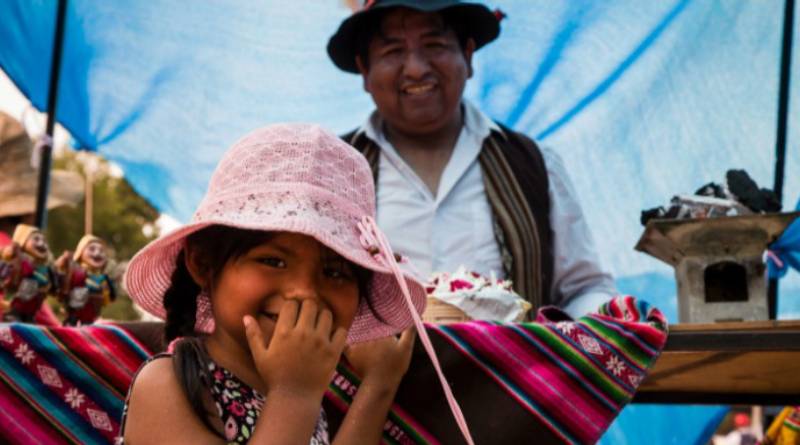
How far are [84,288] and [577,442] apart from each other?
1.92 meters

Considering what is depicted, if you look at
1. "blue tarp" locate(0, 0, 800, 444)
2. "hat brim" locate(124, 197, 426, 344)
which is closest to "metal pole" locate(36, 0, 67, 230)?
"blue tarp" locate(0, 0, 800, 444)

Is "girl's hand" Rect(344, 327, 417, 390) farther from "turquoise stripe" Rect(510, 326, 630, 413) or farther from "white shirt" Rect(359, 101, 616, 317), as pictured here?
"white shirt" Rect(359, 101, 616, 317)

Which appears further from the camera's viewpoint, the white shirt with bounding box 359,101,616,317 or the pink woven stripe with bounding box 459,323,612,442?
the white shirt with bounding box 359,101,616,317

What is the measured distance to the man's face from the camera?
2584 mm

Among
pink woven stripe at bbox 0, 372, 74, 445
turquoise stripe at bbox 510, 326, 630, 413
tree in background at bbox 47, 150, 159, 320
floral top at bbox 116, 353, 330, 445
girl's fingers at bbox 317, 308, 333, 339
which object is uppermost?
girl's fingers at bbox 317, 308, 333, 339

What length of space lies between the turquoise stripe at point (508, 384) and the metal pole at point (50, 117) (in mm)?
1878

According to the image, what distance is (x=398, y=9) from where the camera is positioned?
258 cm

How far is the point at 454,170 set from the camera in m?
2.59

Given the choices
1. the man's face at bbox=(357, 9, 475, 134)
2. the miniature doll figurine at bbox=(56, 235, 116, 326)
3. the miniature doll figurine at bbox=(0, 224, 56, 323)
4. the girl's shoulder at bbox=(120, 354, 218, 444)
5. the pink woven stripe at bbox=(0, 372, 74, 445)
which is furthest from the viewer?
the miniature doll figurine at bbox=(56, 235, 116, 326)

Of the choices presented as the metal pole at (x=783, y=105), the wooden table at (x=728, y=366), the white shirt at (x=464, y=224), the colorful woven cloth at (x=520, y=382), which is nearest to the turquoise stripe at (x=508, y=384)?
the colorful woven cloth at (x=520, y=382)

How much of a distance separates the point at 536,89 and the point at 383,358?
181 cm

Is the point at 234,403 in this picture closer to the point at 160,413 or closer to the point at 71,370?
the point at 160,413

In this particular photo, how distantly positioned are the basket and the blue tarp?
3.60 feet

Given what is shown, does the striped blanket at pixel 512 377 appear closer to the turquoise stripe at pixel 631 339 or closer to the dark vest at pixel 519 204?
the turquoise stripe at pixel 631 339
